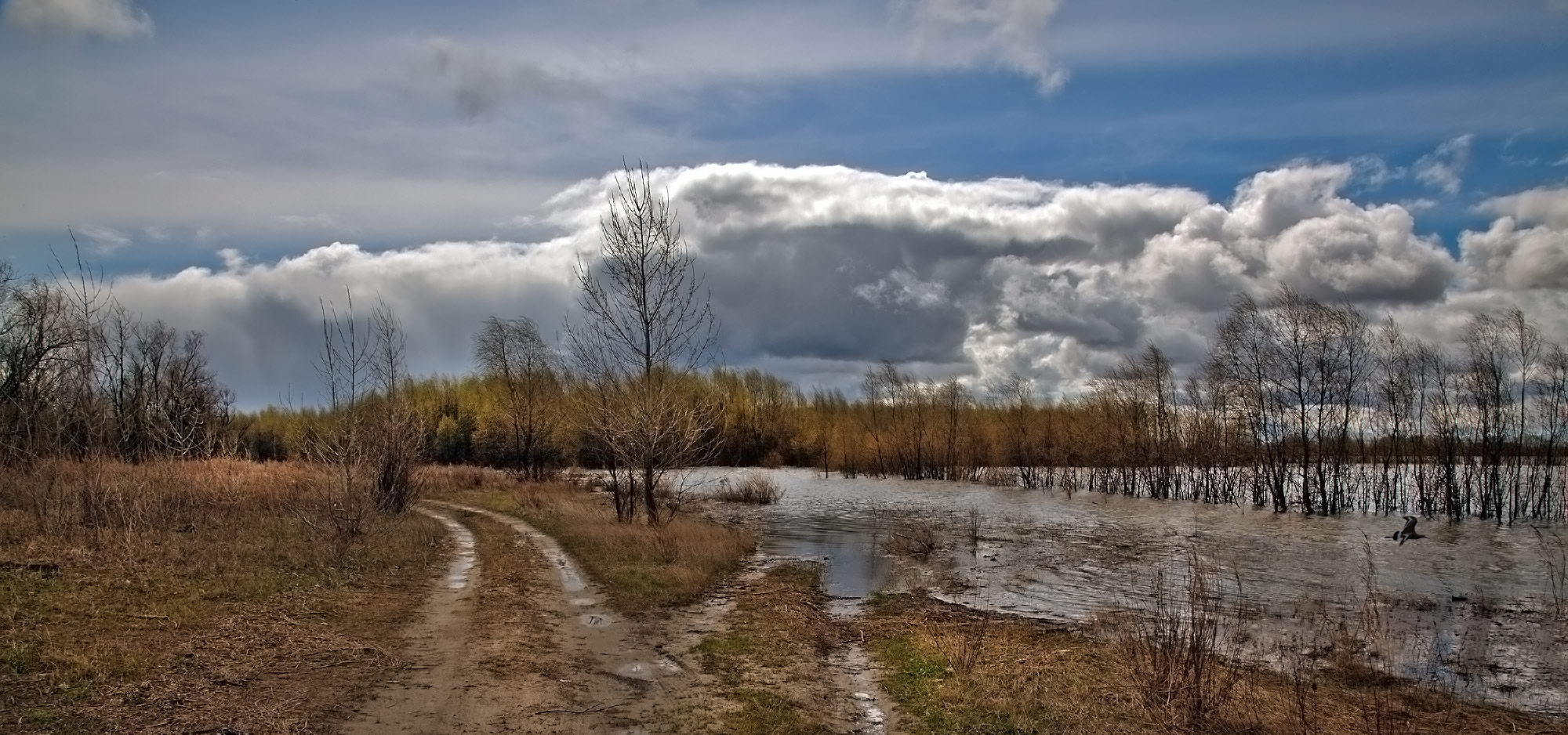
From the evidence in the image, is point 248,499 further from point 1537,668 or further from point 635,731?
point 1537,668

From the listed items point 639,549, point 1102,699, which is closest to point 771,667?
point 1102,699

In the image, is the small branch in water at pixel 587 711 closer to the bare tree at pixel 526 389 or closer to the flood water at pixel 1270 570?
the flood water at pixel 1270 570

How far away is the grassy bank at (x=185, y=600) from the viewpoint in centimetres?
817

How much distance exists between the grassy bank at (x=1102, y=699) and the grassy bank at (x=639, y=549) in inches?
184

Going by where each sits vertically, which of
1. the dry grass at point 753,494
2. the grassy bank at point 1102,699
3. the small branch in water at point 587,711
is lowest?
the dry grass at point 753,494

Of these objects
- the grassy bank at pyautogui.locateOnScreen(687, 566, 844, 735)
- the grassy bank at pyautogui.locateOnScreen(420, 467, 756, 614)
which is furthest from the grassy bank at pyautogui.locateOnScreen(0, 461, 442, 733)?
the grassy bank at pyautogui.locateOnScreen(687, 566, 844, 735)

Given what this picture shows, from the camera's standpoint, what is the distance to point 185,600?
12.3 metres

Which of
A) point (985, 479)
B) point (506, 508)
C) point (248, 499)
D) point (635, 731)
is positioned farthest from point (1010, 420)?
point (635, 731)

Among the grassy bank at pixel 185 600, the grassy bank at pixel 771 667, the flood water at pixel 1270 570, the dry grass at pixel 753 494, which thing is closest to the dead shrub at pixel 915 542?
the flood water at pixel 1270 570

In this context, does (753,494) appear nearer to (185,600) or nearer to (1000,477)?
(1000,477)

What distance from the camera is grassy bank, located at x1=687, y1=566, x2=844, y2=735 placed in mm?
9078

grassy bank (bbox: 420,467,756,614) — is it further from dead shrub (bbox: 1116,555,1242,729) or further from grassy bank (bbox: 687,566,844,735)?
dead shrub (bbox: 1116,555,1242,729)

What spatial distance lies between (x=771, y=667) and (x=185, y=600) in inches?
312

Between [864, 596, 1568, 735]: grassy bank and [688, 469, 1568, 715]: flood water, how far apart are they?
5.03ft
